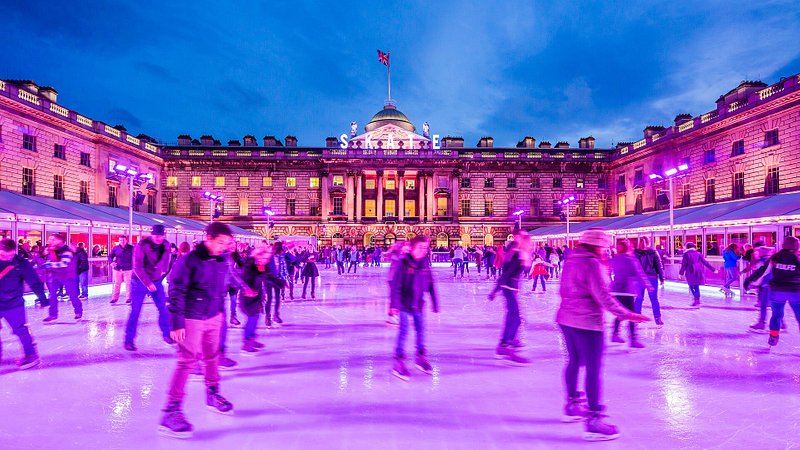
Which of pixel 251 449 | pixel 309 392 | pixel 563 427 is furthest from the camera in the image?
pixel 309 392

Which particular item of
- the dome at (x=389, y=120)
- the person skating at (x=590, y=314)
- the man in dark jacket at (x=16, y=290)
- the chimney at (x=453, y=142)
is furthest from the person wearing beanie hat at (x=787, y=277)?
the dome at (x=389, y=120)

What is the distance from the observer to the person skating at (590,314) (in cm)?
361

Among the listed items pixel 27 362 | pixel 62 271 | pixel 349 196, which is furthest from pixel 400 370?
pixel 349 196

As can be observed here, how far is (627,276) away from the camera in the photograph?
691cm

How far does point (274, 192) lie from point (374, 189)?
34.8 feet

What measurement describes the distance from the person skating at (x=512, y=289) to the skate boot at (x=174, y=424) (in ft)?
13.1

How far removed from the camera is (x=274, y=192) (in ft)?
163

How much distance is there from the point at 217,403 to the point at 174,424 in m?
0.53

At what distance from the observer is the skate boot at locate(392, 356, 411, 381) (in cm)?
531

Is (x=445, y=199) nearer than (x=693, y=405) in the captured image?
No

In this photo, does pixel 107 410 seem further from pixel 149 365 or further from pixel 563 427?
pixel 563 427

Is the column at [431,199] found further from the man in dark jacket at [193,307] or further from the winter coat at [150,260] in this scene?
the man in dark jacket at [193,307]

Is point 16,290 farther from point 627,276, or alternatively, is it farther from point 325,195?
point 325,195

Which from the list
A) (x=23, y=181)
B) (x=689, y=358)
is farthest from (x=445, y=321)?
(x=23, y=181)
